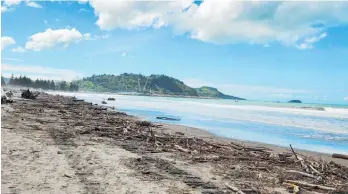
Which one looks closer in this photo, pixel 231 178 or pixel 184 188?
pixel 184 188

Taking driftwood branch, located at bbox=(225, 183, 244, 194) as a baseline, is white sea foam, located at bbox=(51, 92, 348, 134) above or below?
above

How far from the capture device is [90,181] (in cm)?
739

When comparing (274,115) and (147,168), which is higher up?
(274,115)

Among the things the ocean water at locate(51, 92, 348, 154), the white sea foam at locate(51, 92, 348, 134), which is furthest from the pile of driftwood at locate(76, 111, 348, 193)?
the white sea foam at locate(51, 92, 348, 134)

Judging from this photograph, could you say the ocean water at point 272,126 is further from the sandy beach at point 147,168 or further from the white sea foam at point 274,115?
the sandy beach at point 147,168

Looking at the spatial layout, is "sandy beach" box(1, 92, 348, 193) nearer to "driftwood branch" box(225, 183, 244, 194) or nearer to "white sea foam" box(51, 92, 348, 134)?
"driftwood branch" box(225, 183, 244, 194)

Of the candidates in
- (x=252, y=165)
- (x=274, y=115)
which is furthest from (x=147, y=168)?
(x=274, y=115)

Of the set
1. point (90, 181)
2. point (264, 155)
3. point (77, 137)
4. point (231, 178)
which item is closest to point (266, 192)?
point (231, 178)

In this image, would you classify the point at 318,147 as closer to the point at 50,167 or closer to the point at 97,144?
the point at 97,144

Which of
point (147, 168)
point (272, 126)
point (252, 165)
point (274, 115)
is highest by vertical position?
point (274, 115)

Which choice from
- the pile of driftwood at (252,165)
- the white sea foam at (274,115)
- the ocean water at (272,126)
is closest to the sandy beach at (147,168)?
the pile of driftwood at (252,165)

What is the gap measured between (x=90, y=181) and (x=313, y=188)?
521cm

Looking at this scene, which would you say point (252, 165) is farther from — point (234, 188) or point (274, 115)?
point (274, 115)

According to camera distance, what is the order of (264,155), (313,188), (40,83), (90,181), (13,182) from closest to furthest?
1. (13,182)
2. (90,181)
3. (313,188)
4. (264,155)
5. (40,83)
